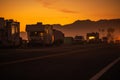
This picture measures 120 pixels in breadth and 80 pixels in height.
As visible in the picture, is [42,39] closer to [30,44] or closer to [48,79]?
[30,44]

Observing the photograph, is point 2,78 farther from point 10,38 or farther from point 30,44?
point 30,44

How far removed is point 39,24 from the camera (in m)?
45.9

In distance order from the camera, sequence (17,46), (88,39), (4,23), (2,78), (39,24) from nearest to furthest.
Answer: (2,78)
(4,23)
(17,46)
(39,24)
(88,39)

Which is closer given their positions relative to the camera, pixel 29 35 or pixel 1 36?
pixel 1 36

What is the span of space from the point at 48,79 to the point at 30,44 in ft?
125

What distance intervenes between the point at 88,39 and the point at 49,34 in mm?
37943

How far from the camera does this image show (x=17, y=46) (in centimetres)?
4078

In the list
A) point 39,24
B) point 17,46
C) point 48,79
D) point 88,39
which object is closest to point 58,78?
point 48,79

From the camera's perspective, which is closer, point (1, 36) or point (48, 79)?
point (48, 79)

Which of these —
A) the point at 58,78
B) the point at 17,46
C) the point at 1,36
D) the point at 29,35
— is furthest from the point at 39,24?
the point at 58,78

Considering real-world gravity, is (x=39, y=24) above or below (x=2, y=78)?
above

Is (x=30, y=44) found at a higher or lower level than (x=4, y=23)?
lower

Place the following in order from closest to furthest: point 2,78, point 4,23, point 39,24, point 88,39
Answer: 1. point 2,78
2. point 4,23
3. point 39,24
4. point 88,39

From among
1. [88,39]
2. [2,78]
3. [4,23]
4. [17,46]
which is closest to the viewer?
[2,78]
